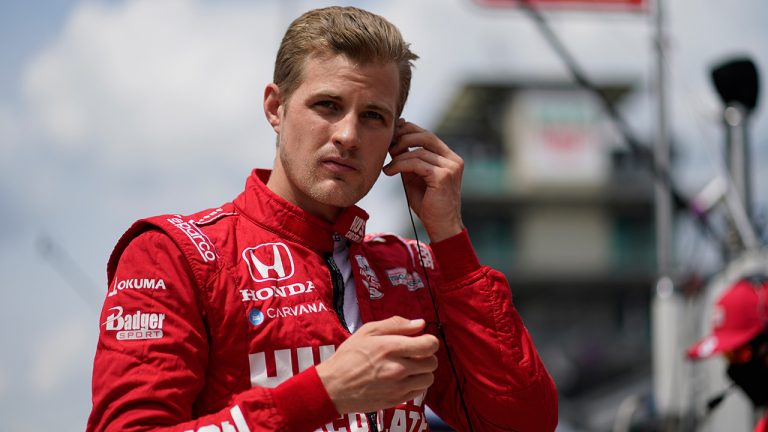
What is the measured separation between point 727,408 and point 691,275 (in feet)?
4.11

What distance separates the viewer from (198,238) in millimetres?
2213

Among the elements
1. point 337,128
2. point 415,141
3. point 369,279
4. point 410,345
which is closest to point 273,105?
point 337,128

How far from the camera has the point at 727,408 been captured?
6.18 m

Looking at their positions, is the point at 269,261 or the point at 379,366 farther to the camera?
the point at 269,261

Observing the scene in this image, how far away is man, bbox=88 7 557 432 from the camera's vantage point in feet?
6.52

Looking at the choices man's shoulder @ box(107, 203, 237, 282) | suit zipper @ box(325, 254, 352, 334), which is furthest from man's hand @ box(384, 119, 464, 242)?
man's shoulder @ box(107, 203, 237, 282)

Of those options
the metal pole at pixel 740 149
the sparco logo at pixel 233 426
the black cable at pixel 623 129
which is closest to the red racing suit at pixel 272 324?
the sparco logo at pixel 233 426

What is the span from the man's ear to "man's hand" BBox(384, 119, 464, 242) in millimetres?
263

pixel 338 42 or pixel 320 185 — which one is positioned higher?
pixel 338 42

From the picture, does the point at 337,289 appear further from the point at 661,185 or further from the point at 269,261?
the point at 661,185

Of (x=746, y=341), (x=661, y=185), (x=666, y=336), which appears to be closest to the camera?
(x=746, y=341)

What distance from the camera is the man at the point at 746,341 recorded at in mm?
4668

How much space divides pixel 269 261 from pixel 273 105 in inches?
15.2

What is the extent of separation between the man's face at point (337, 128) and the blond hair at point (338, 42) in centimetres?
2
